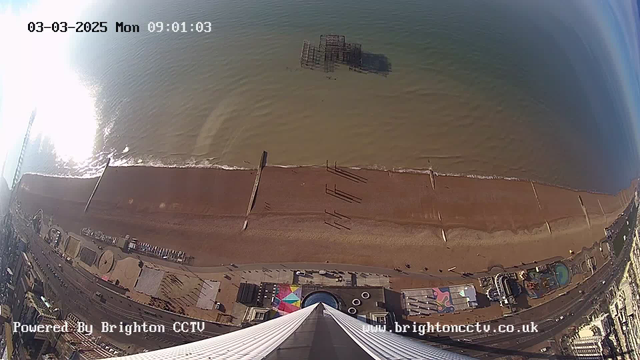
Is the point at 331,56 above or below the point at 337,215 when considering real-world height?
above

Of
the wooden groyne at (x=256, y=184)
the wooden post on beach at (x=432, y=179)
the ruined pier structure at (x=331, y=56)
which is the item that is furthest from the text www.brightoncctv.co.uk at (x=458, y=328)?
the ruined pier structure at (x=331, y=56)

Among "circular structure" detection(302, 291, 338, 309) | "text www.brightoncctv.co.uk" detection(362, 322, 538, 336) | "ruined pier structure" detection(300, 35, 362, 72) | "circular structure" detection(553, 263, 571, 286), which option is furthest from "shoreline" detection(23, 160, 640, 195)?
"ruined pier structure" detection(300, 35, 362, 72)

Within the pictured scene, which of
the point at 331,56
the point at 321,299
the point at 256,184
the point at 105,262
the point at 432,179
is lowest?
the point at 321,299

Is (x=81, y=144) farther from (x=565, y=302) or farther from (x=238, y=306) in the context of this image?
(x=565, y=302)

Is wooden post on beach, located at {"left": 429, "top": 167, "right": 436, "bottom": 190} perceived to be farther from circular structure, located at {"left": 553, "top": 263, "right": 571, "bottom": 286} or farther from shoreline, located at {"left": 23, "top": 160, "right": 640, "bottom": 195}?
circular structure, located at {"left": 553, "top": 263, "right": 571, "bottom": 286}

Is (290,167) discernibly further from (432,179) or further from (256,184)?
(432,179)

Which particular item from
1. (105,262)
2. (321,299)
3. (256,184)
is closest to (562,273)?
(321,299)

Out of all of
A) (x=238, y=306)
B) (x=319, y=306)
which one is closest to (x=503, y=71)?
(x=319, y=306)
